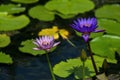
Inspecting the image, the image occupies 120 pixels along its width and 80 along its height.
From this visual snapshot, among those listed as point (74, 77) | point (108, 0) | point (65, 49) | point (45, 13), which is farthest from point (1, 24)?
point (108, 0)

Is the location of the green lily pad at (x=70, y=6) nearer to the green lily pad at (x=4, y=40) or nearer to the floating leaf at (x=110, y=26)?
the floating leaf at (x=110, y=26)

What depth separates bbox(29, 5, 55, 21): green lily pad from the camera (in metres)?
2.18

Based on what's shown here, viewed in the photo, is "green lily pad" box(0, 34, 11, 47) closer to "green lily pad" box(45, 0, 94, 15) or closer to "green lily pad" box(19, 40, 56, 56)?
"green lily pad" box(19, 40, 56, 56)

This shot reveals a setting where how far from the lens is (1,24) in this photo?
6.84 ft

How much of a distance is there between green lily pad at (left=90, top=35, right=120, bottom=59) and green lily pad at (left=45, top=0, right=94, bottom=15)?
42 cm

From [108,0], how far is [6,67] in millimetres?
1027

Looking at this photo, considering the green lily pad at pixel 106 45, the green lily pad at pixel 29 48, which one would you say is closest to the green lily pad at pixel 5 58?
the green lily pad at pixel 29 48

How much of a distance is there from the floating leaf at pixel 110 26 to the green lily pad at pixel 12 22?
0.50m

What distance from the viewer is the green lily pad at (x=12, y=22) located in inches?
81.0

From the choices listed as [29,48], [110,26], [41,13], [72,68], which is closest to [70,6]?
[41,13]

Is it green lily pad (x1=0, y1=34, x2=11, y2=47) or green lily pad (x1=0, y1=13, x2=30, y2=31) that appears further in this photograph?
green lily pad (x1=0, y1=13, x2=30, y2=31)

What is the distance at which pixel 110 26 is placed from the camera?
6.59 ft

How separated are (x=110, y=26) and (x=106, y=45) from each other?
25 cm

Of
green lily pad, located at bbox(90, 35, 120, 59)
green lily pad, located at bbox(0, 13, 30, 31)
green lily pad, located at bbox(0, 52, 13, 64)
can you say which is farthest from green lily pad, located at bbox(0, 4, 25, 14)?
green lily pad, located at bbox(90, 35, 120, 59)
